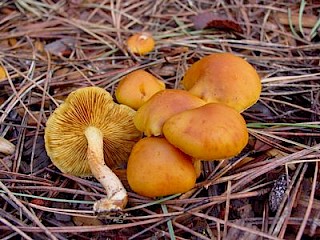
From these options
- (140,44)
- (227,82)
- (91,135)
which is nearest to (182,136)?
(227,82)

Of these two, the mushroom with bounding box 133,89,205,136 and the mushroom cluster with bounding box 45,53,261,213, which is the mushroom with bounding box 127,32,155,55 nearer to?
the mushroom cluster with bounding box 45,53,261,213

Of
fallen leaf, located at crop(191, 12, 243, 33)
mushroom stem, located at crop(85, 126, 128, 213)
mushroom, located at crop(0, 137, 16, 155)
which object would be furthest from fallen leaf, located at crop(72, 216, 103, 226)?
fallen leaf, located at crop(191, 12, 243, 33)

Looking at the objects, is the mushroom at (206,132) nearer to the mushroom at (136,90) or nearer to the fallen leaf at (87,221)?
the mushroom at (136,90)

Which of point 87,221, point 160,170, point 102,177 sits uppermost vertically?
point 160,170

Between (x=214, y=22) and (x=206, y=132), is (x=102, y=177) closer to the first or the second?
(x=206, y=132)

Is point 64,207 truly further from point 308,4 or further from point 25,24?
point 308,4

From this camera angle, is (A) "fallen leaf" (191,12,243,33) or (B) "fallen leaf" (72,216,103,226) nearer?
(B) "fallen leaf" (72,216,103,226)

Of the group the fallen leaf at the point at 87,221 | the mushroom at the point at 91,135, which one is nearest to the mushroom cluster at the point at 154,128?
the mushroom at the point at 91,135
